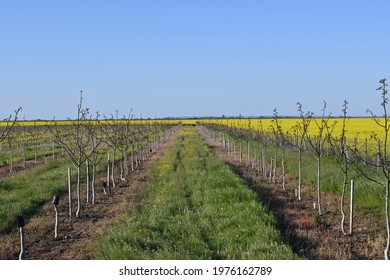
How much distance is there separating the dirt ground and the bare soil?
4306 millimetres

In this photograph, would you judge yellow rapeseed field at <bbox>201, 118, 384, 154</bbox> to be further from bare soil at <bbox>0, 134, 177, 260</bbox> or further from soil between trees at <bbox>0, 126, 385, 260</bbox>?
bare soil at <bbox>0, 134, 177, 260</bbox>

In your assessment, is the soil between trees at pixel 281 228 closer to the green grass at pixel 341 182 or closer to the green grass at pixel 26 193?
the green grass at pixel 26 193

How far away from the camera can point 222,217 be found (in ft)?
35.5

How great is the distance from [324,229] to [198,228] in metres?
3.29

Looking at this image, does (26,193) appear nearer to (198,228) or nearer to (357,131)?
(198,228)

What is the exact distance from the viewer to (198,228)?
973 cm

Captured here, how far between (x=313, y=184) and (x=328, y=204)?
148 inches

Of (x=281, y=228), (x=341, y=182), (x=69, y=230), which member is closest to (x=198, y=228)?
(x=281, y=228)

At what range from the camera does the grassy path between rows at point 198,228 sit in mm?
7738

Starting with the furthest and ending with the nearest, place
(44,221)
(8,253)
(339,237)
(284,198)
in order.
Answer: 1. (284,198)
2. (44,221)
3. (339,237)
4. (8,253)

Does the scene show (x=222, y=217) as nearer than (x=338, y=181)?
Yes

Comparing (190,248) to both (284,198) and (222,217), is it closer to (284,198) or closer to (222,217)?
(222,217)

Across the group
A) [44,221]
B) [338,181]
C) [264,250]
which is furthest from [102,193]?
[264,250]

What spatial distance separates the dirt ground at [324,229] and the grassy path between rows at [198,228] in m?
0.60
